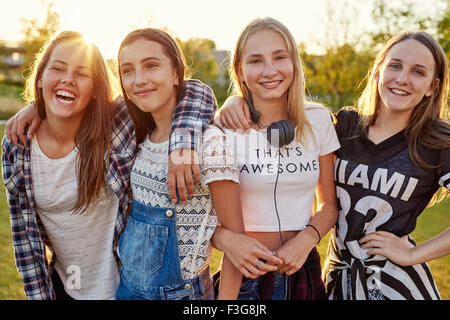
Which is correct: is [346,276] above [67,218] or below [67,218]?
below

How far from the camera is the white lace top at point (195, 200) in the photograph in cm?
213

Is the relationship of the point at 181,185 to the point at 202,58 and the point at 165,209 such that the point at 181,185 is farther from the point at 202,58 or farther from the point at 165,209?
the point at 202,58

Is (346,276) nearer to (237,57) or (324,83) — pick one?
(237,57)

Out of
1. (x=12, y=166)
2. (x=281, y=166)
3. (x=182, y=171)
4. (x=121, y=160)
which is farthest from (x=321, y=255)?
(x=12, y=166)

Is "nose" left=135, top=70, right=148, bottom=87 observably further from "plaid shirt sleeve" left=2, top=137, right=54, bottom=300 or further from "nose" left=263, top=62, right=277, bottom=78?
"plaid shirt sleeve" left=2, top=137, right=54, bottom=300

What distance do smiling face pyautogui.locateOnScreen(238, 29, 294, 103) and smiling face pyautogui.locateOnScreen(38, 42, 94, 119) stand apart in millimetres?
1042

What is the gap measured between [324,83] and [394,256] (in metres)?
12.5

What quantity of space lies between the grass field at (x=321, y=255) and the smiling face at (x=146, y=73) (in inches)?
99.2

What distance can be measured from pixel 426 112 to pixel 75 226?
2340 mm

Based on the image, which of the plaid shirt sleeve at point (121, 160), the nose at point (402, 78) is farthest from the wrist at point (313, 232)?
the plaid shirt sleeve at point (121, 160)

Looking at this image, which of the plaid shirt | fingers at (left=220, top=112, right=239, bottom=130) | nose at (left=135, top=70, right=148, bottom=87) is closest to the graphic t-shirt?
fingers at (left=220, top=112, right=239, bottom=130)

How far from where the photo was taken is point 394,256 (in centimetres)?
235
